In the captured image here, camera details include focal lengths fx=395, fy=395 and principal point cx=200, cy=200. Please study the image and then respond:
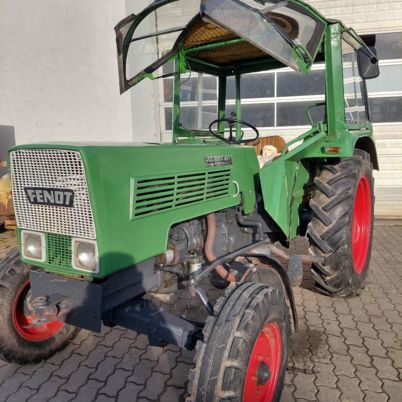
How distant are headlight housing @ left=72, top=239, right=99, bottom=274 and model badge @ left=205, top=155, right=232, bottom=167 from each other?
0.83 m

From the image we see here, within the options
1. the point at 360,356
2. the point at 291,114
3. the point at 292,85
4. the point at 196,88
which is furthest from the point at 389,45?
the point at 360,356

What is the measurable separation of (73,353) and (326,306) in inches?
76.4

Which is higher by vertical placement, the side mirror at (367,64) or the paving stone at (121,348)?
the side mirror at (367,64)

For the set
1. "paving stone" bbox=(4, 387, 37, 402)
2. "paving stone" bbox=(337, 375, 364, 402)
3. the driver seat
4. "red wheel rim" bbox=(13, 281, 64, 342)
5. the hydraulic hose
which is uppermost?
the driver seat

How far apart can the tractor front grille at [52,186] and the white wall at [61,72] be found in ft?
18.1

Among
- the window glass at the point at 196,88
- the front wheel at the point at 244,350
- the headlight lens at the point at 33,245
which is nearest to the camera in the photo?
the front wheel at the point at 244,350

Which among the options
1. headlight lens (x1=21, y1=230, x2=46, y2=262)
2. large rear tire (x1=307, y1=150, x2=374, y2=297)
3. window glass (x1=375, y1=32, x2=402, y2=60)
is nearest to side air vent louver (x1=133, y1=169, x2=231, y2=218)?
headlight lens (x1=21, y1=230, x2=46, y2=262)

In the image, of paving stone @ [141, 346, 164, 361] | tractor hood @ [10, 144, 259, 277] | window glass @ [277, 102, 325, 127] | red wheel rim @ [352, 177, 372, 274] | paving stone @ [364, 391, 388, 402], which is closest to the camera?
tractor hood @ [10, 144, 259, 277]

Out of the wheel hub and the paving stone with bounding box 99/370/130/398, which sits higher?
the wheel hub

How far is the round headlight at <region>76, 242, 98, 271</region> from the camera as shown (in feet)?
5.66

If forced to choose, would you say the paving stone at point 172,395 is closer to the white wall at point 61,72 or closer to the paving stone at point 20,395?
the paving stone at point 20,395

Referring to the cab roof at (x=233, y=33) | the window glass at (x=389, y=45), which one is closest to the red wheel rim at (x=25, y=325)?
the cab roof at (x=233, y=33)

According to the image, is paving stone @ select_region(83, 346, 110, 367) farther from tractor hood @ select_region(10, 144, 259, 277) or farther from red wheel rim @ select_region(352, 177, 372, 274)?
red wheel rim @ select_region(352, 177, 372, 274)

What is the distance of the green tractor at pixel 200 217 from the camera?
172cm
